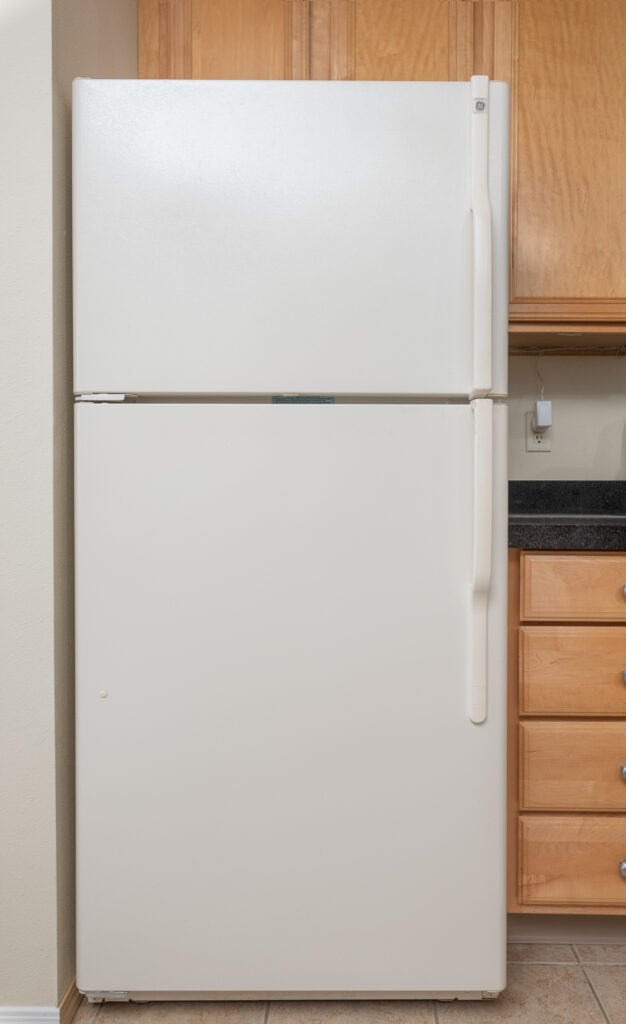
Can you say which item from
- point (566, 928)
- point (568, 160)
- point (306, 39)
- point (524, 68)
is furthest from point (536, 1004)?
point (306, 39)

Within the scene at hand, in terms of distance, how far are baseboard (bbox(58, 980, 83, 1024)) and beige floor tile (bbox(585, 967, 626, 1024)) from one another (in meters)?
0.99

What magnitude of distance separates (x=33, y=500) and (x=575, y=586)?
1.07 metres

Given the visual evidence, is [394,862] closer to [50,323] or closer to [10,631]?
[10,631]

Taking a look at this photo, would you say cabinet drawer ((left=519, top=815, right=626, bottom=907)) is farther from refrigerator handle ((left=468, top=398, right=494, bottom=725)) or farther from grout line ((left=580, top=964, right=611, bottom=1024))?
refrigerator handle ((left=468, top=398, right=494, bottom=725))

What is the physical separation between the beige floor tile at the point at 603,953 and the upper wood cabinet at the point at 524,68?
54.8 inches

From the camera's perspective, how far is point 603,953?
1713 millimetres

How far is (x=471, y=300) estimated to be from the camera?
1381 mm

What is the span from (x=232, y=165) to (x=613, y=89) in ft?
3.46

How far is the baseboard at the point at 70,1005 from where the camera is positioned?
1.42m

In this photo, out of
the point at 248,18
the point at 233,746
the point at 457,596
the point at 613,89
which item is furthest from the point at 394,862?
the point at 248,18

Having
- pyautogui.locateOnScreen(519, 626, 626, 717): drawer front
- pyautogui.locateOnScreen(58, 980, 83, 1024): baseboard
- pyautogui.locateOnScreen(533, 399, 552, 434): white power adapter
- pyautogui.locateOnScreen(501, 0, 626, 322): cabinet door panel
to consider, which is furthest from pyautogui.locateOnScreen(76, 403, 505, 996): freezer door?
pyautogui.locateOnScreen(533, 399, 552, 434): white power adapter

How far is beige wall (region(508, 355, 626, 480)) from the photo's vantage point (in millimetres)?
2266

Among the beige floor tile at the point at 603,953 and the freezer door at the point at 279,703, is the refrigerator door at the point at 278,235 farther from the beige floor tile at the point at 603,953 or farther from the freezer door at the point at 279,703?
the beige floor tile at the point at 603,953

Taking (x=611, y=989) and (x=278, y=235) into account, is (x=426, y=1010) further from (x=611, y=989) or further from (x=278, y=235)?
(x=278, y=235)
